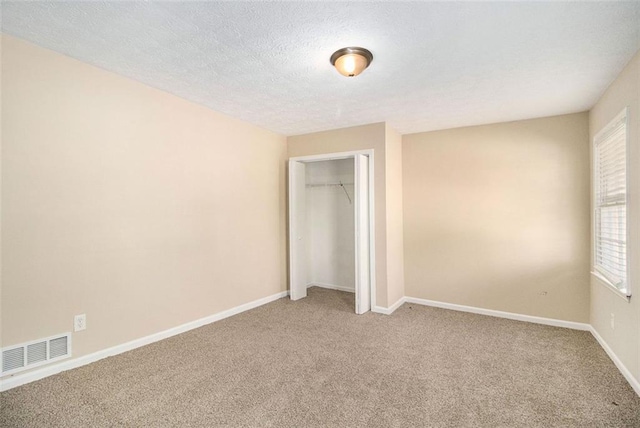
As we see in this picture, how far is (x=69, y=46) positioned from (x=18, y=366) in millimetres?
2271

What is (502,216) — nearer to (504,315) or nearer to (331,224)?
(504,315)

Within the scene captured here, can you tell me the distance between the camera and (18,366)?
7.50 ft

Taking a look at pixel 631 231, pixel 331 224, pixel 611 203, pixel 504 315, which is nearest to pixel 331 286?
pixel 331 224

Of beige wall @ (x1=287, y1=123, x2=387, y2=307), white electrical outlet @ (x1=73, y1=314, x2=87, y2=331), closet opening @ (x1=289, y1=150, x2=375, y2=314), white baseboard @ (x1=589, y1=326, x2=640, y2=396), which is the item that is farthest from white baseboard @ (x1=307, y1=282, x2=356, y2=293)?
white electrical outlet @ (x1=73, y1=314, x2=87, y2=331)

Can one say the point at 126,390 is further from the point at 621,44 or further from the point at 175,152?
the point at 621,44

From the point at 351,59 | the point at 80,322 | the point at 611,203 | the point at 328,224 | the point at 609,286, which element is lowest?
the point at 80,322

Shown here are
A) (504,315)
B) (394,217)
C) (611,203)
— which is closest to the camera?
(611,203)

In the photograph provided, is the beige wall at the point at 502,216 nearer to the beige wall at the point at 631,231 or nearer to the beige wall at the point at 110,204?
the beige wall at the point at 631,231

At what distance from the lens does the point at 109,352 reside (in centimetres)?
276

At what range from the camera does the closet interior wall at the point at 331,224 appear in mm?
5195

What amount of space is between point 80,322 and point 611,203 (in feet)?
15.1

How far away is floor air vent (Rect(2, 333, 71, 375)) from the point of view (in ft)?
7.36

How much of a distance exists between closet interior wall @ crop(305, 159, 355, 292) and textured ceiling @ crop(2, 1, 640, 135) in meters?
1.96

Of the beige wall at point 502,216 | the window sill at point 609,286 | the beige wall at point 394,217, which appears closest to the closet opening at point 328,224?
the beige wall at point 394,217
